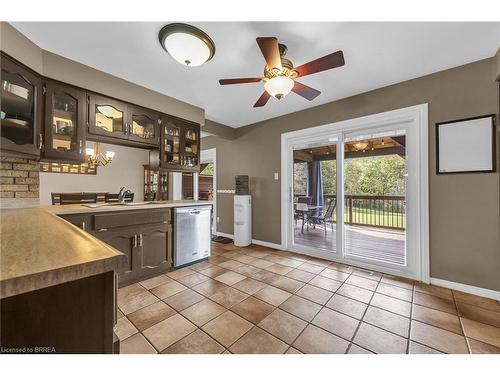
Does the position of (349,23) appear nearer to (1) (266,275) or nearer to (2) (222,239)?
(1) (266,275)

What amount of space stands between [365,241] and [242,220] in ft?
7.21

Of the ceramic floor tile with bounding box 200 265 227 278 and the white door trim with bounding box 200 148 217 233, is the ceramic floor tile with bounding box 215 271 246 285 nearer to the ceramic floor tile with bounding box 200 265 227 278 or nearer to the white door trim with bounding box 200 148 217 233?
the ceramic floor tile with bounding box 200 265 227 278

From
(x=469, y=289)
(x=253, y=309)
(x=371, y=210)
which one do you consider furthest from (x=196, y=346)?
(x=371, y=210)

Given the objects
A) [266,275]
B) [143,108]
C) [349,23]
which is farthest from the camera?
[143,108]

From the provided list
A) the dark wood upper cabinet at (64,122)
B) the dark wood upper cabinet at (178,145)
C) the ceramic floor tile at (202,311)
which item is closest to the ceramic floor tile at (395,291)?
the ceramic floor tile at (202,311)

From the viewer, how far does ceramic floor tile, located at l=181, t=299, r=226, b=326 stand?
1.74m

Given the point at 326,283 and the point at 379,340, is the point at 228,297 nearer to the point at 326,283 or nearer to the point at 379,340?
the point at 326,283

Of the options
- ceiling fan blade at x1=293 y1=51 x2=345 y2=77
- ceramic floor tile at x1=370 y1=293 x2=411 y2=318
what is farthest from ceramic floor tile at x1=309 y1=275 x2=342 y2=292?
ceiling fan blade at x1=293 y1=51 x2=345 y2=77

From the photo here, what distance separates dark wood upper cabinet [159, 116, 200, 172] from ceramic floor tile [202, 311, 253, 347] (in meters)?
2.14

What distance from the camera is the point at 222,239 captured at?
4395 millimetres
